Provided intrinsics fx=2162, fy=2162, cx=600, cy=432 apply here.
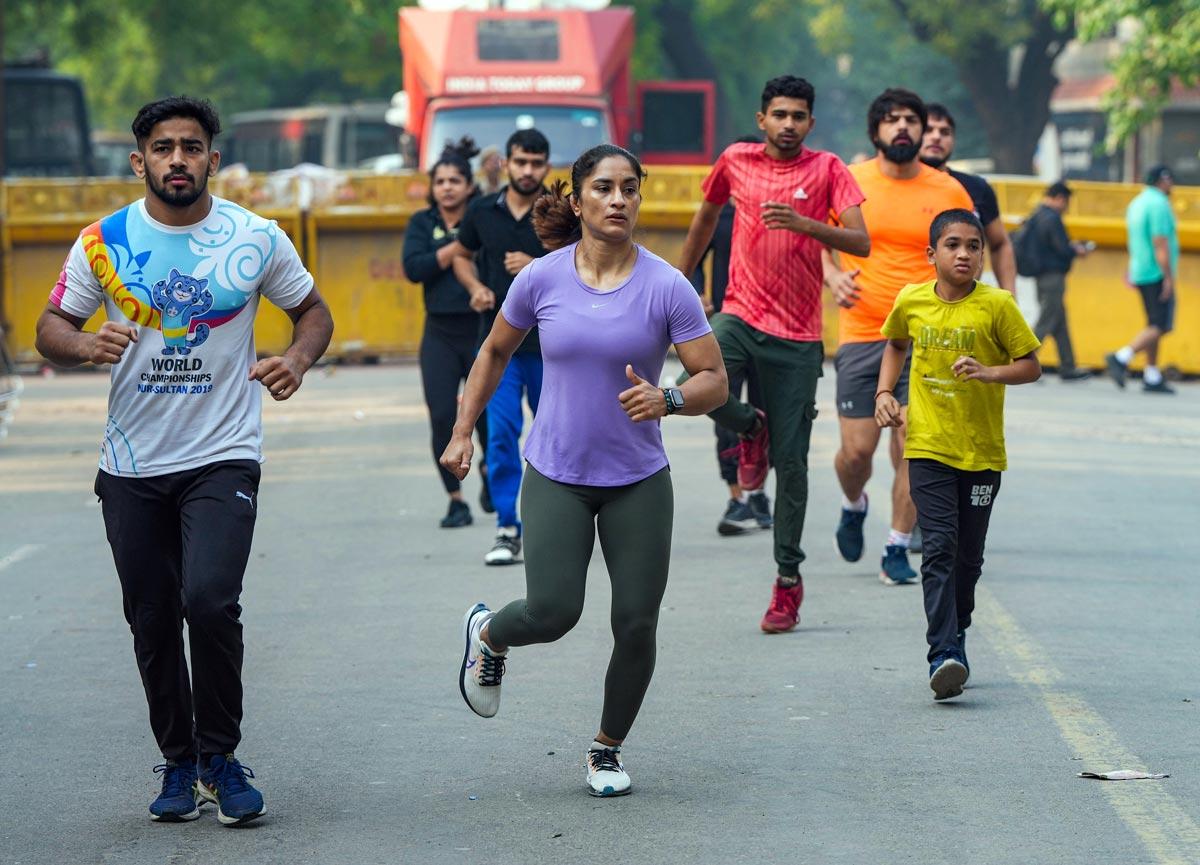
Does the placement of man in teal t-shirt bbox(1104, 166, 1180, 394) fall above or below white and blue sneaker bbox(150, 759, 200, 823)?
below

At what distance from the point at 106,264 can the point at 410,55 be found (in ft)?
61.9

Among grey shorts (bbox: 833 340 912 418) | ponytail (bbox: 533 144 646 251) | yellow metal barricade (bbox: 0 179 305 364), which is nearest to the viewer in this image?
ponytail (bbox: 533 144 646 251)

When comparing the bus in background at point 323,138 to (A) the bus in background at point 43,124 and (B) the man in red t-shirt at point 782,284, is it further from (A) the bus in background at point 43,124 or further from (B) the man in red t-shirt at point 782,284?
(B) the man in red t-shirt at point 782,284

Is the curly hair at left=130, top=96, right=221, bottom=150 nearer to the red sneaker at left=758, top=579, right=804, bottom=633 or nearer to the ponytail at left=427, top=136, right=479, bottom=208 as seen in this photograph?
the red sneaker at left=758, top=579, right=804, bottom=633

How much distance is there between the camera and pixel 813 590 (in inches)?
361

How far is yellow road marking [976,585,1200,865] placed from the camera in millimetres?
5320

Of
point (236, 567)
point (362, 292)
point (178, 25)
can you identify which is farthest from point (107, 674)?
point (178, 25)

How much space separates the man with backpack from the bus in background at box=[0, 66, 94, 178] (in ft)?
67.0

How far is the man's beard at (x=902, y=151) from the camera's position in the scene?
9.02 meters

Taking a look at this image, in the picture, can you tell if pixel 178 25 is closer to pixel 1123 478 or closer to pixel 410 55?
pixel 410 55

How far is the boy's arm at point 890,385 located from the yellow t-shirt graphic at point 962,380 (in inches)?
2.8

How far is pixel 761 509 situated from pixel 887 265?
2204 millimetres

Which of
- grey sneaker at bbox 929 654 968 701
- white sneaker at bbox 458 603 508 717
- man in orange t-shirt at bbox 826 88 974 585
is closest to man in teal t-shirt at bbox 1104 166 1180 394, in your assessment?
man in orange t-shirt at bbox 826 88 974 585

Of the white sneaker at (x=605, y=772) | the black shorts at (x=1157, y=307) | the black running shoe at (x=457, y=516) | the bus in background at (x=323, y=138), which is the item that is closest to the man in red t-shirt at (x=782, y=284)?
the white sneaker at (x=605, y=772)
